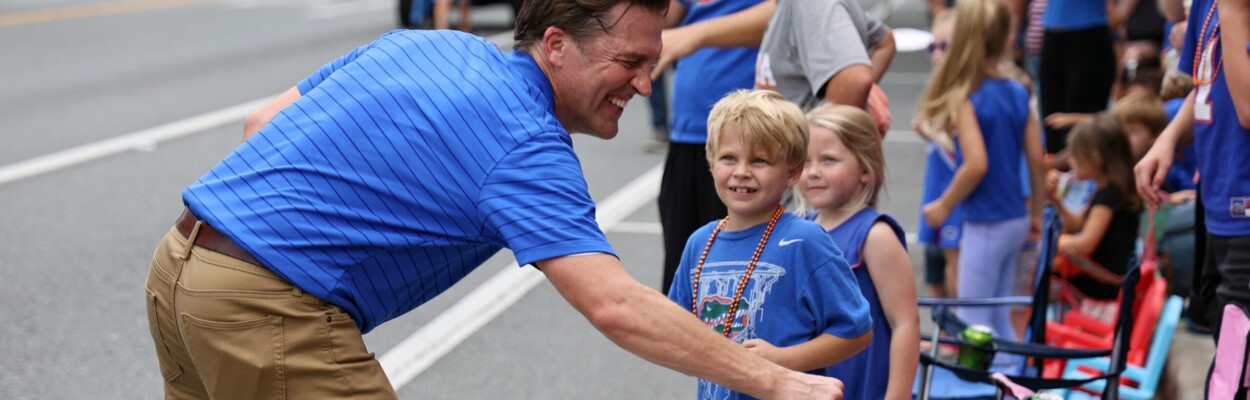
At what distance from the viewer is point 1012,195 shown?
534 centimetres

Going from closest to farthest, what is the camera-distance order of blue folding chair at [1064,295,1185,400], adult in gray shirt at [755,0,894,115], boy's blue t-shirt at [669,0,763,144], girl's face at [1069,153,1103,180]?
adult in gray shirt at [755,0,894,115] < boy's blue t-shirt at [669,0,763,144] < blue folding chair at [1064,295,1185,400] < girl's face at [1069,153,1103,180]

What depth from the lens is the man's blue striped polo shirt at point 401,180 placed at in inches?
93.7

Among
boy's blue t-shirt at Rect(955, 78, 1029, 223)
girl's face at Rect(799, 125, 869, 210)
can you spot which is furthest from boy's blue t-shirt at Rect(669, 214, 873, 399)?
boy's blue t-shirt at Rect(955, 78, 1029, 223)

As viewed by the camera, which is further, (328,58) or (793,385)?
(328,58)

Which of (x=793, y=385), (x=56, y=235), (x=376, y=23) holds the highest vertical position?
(x=793, y=385)

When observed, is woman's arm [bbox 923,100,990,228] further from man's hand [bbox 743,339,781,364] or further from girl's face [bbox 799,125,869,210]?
man's hand [bbox 743,339,781,364]

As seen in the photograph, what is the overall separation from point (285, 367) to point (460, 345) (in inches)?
117

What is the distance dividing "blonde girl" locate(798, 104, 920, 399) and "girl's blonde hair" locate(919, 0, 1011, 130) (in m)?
1.86

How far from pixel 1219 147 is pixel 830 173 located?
3.11 feet

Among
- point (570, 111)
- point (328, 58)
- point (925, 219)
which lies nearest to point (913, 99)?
point (328, 58)

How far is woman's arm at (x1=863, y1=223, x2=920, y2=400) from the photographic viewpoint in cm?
325

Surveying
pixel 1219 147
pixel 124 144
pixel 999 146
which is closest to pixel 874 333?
pixel 1219 147

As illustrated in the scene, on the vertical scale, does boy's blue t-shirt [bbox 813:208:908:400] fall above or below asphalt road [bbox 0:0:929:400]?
above

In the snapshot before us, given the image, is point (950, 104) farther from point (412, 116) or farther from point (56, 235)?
point (56, 235)
